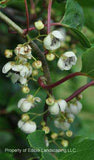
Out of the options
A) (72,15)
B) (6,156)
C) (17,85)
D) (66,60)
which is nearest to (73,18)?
(72,15)

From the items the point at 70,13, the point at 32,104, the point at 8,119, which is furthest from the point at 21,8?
the point at 32,104

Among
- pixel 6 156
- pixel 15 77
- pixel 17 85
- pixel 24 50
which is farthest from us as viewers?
pixel 17 85

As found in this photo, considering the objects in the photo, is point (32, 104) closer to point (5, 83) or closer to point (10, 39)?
point (5, 83)

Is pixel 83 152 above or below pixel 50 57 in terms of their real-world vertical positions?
below

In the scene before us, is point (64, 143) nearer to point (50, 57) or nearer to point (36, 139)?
point (36, 139)

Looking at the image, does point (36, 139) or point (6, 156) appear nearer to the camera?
point (36, 139)

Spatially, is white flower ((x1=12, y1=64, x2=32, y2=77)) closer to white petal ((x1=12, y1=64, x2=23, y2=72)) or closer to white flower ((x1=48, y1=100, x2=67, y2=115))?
white petal ((x1=12, y1=64, x2=23, y2=72))

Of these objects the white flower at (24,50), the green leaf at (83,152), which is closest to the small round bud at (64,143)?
the green leaf at (83,152)
